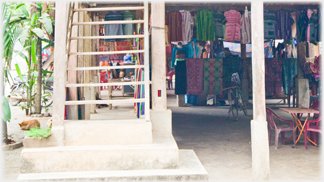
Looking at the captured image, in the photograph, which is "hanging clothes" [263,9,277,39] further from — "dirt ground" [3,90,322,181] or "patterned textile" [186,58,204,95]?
"dirt ground" [3,90,322,181]

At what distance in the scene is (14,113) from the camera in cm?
986

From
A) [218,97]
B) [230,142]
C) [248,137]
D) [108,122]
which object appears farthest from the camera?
[218,97]

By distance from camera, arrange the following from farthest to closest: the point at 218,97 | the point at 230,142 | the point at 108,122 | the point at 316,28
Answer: the point at 218,97 → the point at 316,28 → the point at 230,142 → the point at 108,122

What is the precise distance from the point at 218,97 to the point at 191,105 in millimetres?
1122

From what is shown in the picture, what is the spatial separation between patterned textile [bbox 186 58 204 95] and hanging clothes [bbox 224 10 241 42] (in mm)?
1348

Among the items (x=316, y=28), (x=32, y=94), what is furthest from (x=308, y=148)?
(x=32, y=94)

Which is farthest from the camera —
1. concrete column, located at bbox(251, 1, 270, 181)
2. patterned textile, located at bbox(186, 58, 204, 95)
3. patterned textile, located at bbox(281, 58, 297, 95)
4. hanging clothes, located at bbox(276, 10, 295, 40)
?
patterned textile, located at bbox(281, 58, 297, 95)

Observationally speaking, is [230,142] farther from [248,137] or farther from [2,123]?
[2,123]

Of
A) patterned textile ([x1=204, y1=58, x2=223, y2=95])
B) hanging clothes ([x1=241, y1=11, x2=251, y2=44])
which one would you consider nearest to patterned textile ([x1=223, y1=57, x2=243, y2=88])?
patterned textile ([x1=204, y1=58, x2=223, y2=95])

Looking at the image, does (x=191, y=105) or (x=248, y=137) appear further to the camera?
(x=191, y=105)

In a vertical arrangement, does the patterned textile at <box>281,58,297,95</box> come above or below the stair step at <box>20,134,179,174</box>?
above

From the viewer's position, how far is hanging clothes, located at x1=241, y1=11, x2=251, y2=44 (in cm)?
870

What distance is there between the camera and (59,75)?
4.18m

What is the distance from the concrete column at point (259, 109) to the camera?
3746 millimetres
